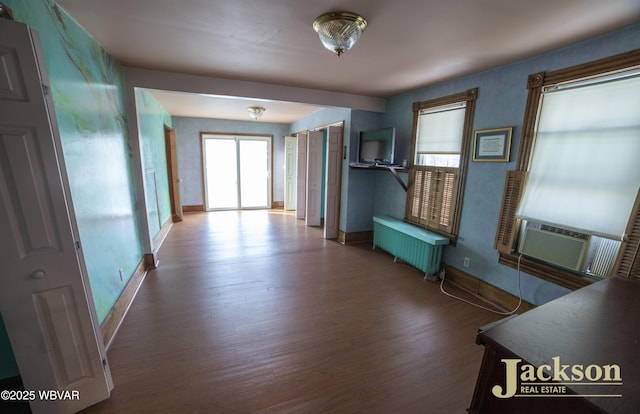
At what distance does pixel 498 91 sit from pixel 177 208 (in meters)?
6.33

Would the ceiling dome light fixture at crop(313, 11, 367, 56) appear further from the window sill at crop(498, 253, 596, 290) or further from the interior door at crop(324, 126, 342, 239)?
the interior door at crop(324, 126, 342, 239)

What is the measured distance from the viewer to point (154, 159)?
4.34 meters

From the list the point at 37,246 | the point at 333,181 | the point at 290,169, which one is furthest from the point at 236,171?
the point at 37,246

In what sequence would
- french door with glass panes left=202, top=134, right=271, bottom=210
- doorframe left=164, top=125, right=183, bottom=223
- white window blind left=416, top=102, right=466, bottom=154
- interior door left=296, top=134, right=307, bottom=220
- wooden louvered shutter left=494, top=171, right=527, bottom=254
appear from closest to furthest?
wooden louvered shutter left=494, top=171, right=527, bottom=254 → white window blind left=416, top=102, right=466, bottom=154 → doorframe left=164, top=125, right=183, bottom=223 → interior door left=296, top=134, right=307, bottom=220 → french door with glass panes left=202, top=134, right=271, bottom=210

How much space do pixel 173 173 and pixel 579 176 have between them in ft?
22.0

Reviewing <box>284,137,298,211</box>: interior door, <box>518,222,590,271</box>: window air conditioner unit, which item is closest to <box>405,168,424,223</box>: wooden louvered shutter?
<box>518,222,590,271</box>: window air conditioner unit

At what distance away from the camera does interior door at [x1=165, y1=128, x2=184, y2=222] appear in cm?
568

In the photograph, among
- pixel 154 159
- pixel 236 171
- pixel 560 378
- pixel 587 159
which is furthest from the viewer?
pixel 236 171

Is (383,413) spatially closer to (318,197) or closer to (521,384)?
(521,384)

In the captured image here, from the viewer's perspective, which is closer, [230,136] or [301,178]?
[301,178]

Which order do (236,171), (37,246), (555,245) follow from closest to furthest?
(37,246)
(555,245)
(236,171)

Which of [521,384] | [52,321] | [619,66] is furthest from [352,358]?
[619,66]

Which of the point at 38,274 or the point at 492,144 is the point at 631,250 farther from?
the point at 38,274

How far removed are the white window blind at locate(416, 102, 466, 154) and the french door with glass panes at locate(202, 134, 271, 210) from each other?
469 cm
